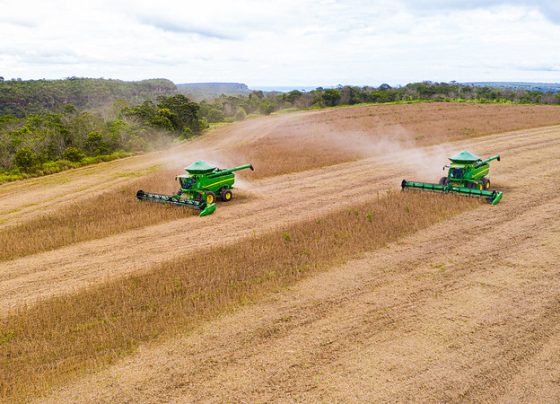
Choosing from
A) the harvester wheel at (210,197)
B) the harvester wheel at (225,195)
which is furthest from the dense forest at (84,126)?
the harvester wheel at (210,197)

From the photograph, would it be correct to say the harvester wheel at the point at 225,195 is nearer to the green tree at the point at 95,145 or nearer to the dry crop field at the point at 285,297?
the dry crop field at the point at 285,297

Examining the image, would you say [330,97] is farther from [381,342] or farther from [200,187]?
[381,342]

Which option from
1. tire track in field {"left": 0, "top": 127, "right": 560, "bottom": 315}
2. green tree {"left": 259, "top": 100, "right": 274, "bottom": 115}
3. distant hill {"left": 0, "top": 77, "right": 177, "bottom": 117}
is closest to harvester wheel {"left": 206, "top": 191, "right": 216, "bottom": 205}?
tire track in field {"left": 0, "top": 127, "right": 560, "bottom": 315}

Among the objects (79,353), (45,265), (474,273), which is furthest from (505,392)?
(45,265)

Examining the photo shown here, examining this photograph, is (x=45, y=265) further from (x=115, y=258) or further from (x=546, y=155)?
(x=546, y=155)

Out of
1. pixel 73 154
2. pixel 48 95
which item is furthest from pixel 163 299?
pixel 48 95

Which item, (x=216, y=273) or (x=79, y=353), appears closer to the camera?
(x=79, y=353)
